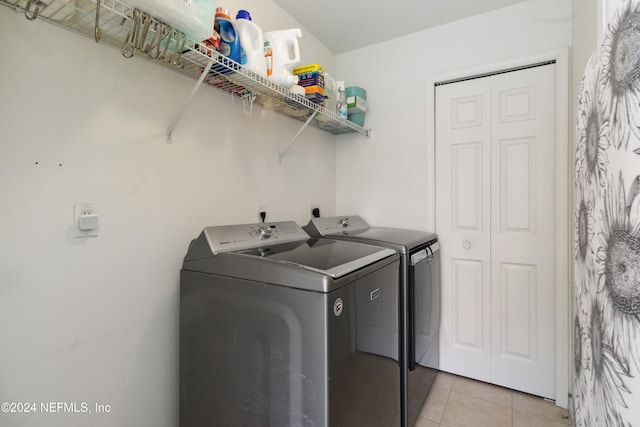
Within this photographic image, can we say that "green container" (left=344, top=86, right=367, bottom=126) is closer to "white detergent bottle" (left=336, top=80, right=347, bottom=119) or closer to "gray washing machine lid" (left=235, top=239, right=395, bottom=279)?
"white detergent bottle" (left=336, top=80, right=347, bottom=119)

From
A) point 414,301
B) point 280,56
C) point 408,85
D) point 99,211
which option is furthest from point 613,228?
point 408,85

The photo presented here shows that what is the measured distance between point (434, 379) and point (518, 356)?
60cm

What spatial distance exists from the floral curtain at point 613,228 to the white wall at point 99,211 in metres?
1.55

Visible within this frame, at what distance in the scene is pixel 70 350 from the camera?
1.09 m

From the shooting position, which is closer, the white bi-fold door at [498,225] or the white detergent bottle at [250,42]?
the white detergent bottle at [250,42]

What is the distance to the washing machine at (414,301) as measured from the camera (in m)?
1.68

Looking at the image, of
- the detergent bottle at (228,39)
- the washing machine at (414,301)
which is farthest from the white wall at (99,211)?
the washing machine at (414,301)

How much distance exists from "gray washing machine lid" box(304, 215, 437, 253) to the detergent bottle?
1.07 meters

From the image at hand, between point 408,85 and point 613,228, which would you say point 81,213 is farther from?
point 408,85

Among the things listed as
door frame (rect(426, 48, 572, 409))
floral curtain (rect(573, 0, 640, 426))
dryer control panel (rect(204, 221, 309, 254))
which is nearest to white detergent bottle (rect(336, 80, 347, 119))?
dryer control panel (rect(204, 221, 309, 254))

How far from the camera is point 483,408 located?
198 cm

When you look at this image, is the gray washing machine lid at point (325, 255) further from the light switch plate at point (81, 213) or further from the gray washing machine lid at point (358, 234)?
the light switch plate at point (81, 213)

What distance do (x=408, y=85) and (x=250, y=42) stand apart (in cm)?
149

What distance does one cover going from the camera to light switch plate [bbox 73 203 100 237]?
1100mm
